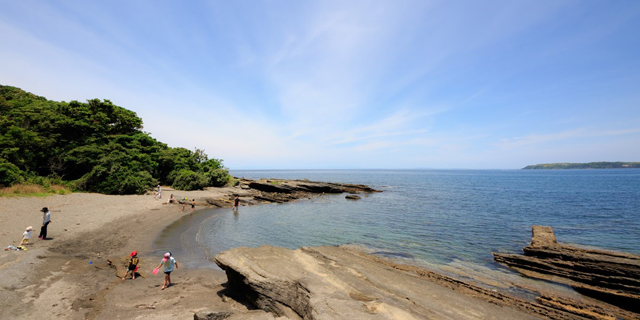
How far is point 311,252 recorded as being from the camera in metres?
12.6

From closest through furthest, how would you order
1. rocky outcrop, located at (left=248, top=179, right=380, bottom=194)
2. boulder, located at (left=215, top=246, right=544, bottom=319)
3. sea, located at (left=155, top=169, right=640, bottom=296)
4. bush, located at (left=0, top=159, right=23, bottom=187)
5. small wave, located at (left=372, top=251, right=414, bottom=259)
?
boulder, located at (left=215, top=246, right=544, bottom=319) → sea, located at (left=155, top=169, right=640, bottom=296) → small wave, located at (left=372, top=251, right=414, bottom=259) → bush, located at (left=0, top=159, right=23, bottom=187) → rocky outcrop, located at (left=248, top=179, right=380, bottom=194)

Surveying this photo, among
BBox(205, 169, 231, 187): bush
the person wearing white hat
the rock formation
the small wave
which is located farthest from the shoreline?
BBox(205, 169, 231, 187): bush

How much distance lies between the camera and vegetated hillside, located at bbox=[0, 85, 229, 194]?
26250 mm

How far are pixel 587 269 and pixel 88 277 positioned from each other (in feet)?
77.3

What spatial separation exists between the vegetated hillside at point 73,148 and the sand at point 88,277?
9.88 m

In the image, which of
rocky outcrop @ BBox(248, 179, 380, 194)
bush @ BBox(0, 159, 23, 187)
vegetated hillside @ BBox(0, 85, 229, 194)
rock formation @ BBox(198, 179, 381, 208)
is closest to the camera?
bush @ BBox(0, 159, 23, 187)

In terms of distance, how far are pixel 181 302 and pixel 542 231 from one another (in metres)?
23.7

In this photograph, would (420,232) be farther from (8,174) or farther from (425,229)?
(8,174)

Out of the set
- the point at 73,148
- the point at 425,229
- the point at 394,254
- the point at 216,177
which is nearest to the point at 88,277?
the point at 394,254

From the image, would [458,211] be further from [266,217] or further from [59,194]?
[59,194]

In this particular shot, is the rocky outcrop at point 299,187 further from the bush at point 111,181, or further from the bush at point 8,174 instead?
the bush at point 8,174

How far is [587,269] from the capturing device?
1253 centimetres

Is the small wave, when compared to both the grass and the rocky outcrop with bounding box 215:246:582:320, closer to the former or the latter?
the rocky outcrop with bounding box 215:246:582:320

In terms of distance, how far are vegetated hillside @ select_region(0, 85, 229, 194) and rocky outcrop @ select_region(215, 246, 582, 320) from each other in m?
29.2
